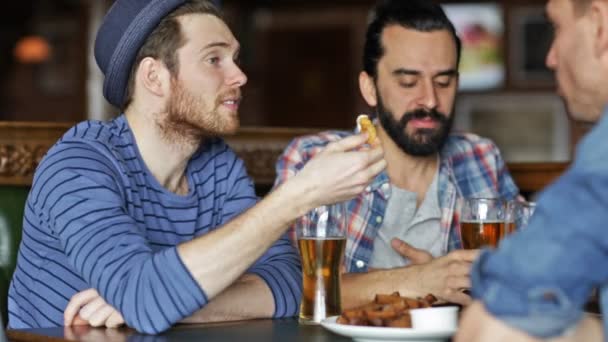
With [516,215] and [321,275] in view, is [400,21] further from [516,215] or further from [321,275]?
[321,275]

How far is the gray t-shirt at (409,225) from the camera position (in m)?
2.78

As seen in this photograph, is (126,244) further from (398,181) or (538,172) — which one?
(538,172)

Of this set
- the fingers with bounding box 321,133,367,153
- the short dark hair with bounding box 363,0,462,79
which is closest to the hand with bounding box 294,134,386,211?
the fingers with bounding box 321,133,367,153

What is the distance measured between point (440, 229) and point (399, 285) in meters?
0.59

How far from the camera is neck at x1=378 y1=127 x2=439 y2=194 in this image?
2881mm

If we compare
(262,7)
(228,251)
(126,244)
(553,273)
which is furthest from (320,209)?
(262,7)

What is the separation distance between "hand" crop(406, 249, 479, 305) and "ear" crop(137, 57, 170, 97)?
0.72m

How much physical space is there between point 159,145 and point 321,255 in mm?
543

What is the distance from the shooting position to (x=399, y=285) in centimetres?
226

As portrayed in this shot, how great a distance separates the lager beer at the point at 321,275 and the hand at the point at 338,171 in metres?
0.17

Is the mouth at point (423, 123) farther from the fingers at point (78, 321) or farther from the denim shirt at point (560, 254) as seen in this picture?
the denim shirt at point (560, 254)

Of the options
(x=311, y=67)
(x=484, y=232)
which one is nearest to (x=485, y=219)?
(x=484, y=232)

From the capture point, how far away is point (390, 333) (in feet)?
5.09

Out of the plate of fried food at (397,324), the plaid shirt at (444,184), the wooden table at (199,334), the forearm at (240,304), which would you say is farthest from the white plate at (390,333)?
the plaid shirt at (444,184)
